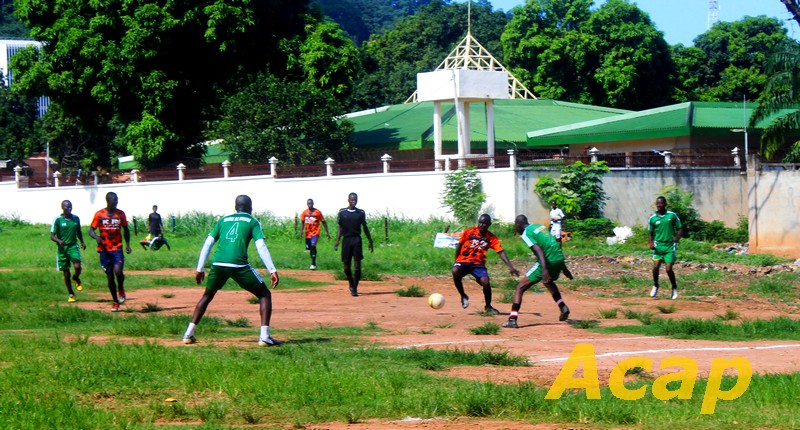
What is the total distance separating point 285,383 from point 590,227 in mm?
24394

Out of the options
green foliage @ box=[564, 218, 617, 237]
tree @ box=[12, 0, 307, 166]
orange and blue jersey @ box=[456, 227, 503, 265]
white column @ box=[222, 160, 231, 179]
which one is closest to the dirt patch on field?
orange and blue jersey @ box=[456, 227, 503, 265]

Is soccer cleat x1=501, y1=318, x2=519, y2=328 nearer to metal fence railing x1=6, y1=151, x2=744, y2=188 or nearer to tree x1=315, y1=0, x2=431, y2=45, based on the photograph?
metal fence railing x1=6, y1=151, x2=744, y2=188

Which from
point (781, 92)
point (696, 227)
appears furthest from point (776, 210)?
point (696, 227)

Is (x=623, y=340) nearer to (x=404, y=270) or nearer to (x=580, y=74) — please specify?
(x=404, y=270)

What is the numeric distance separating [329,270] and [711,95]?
44720 millimetres

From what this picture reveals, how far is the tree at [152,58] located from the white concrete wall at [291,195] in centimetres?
207

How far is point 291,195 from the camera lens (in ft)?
127

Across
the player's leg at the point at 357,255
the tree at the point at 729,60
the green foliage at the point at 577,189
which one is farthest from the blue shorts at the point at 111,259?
the tree at the point at 729,60

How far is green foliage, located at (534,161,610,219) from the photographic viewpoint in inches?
1289

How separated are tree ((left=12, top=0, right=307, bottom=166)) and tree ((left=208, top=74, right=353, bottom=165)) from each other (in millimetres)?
2835

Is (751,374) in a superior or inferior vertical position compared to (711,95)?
inferior

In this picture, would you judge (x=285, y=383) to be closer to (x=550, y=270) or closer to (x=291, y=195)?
(x=550, y=270)

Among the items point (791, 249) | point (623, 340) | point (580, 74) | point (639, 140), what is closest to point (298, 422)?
point (623, 340)

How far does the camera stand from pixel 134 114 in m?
45.5
